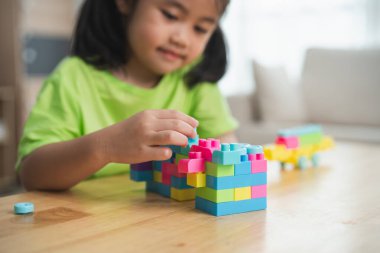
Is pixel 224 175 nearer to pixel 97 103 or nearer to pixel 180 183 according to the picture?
pixel 180 183

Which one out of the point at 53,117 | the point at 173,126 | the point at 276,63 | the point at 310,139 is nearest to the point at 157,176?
the point at 173,126

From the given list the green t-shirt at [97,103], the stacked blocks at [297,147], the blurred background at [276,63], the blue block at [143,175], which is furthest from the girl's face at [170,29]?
the blurred background at [276,63]

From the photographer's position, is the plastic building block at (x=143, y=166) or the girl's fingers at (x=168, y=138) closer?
the girl's fingers at (x=168, y=138)

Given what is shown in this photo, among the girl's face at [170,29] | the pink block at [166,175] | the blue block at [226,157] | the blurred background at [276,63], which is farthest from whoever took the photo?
the blurred background at [276,63]

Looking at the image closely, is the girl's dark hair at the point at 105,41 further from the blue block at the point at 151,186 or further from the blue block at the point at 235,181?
the blue block at the point at 235,181

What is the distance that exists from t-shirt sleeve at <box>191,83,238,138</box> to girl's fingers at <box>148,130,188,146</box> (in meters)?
0.59

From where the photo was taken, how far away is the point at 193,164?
65 cm

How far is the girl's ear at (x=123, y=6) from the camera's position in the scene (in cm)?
122

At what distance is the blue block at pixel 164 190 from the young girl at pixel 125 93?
7cm

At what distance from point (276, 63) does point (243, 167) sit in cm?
292

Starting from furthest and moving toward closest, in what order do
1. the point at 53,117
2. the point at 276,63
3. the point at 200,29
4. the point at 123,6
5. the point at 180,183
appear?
the point at 276,63
the point at 123,6
the point at 200,29
the point at 53,117
the point at 180,183

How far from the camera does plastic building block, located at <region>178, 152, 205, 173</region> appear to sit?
65 centimetres

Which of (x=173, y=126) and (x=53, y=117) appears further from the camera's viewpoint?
(x=53, y=117)

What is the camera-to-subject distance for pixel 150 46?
111 cm
